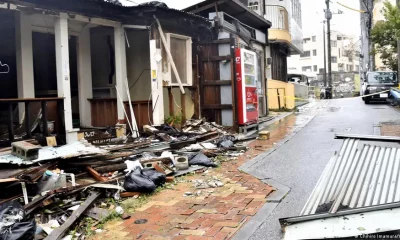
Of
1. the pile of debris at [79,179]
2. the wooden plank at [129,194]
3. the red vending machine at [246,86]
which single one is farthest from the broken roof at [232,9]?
the wooden plank at [129,194]

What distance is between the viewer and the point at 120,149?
7.59 meters

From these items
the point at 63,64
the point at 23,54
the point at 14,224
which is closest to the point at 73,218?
the point at 14,224

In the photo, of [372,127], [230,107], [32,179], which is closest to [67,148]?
[32,179]

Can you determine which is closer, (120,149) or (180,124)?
(120,149)

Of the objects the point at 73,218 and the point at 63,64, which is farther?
the point at 63,64

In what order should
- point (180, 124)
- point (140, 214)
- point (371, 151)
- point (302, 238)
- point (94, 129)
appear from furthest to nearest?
1. point (180, 124)
2. point (94, 129)
3. point (140, 214)
4. point (371, 151)
5. point (302, 238)

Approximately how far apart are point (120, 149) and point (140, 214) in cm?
273

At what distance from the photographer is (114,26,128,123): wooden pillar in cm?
1021

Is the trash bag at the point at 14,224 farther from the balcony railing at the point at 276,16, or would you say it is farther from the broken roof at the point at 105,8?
the balcony railing at the point at 276,16

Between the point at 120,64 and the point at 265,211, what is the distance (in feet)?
22.1

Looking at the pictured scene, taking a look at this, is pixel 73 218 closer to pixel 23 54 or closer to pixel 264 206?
pixel 264 206

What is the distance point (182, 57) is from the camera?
11578 millimetres

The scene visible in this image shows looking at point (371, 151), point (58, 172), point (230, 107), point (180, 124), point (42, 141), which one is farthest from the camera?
point (230, 107)

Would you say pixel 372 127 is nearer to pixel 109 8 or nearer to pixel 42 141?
pixel 109 8
